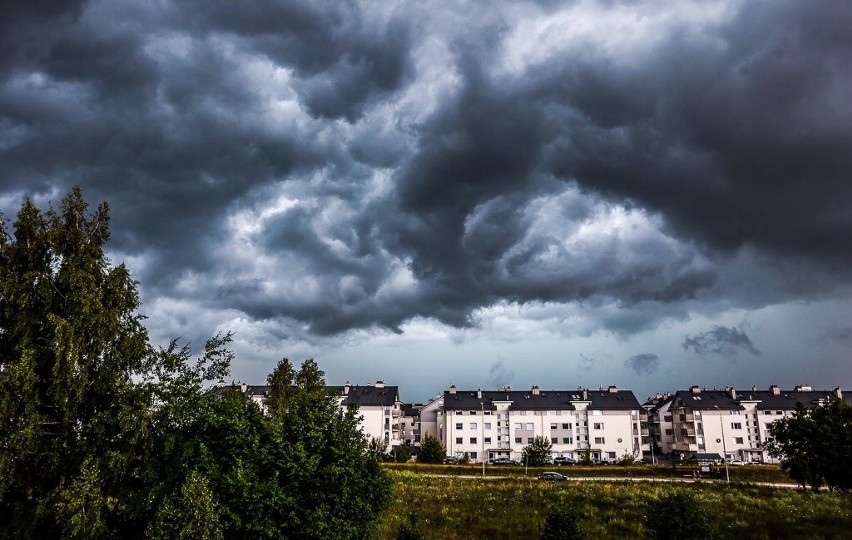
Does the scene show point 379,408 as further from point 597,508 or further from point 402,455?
point 597,508

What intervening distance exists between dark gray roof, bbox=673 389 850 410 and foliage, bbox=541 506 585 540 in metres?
106

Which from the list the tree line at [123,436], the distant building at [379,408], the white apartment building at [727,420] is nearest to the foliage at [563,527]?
the tree line at [123,436]

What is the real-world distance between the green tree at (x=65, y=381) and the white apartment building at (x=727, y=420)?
114 m

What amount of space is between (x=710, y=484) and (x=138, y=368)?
160 feet

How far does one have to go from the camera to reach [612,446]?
116 metres

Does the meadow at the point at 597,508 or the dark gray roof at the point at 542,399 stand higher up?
the dark gray roof at the point at 542,399

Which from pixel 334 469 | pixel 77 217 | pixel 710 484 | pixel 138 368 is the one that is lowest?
pixel 710 484

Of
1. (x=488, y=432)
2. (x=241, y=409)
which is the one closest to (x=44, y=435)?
(x=241, y=409)

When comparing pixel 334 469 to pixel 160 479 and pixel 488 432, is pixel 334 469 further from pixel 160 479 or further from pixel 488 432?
pixel 488 432

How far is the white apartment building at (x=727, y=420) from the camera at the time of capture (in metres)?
117

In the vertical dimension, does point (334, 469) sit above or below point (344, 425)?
below

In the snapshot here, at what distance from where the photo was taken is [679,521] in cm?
2394

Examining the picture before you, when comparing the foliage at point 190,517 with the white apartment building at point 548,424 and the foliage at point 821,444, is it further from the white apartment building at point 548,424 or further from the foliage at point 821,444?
the white apartment building at point 548,424

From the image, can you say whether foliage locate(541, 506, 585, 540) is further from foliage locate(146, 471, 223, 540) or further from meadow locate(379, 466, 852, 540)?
foliage locate(146, 471, 223, 540)
